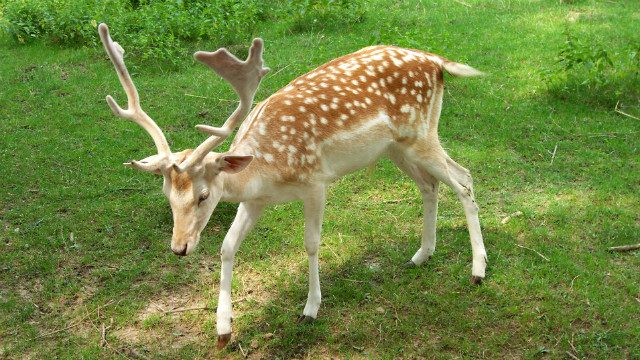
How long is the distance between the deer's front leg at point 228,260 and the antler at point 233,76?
2.17ft

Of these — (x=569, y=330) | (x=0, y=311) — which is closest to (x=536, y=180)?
(x=569, y=330)

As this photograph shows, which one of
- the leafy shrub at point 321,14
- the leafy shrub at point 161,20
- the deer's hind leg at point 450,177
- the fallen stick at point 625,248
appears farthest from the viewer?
the leafy shrub at point 321,14

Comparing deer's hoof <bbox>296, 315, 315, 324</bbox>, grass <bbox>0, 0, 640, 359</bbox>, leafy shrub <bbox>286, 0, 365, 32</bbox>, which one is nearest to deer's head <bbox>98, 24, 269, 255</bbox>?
grass <bbox>0, 0, 640, 359</bbox>

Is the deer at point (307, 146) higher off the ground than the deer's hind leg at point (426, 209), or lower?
higher

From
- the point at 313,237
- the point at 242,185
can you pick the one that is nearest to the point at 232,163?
the point at 242,185

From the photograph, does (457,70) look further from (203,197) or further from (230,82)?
(203,197)

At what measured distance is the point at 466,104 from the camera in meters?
7.07

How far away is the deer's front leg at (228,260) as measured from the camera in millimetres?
4062

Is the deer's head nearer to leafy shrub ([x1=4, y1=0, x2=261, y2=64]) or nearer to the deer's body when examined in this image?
the deer's body

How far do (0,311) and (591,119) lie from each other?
207 inches

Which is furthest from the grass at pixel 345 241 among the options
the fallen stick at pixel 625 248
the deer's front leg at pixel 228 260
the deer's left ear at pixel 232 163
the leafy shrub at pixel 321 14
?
the leafy shrub at pixel 321 14

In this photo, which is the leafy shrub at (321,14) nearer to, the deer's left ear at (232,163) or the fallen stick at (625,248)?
the fallen stick at (625,248)

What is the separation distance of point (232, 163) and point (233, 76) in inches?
18.4

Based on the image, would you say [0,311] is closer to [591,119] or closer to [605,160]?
[605,160]
